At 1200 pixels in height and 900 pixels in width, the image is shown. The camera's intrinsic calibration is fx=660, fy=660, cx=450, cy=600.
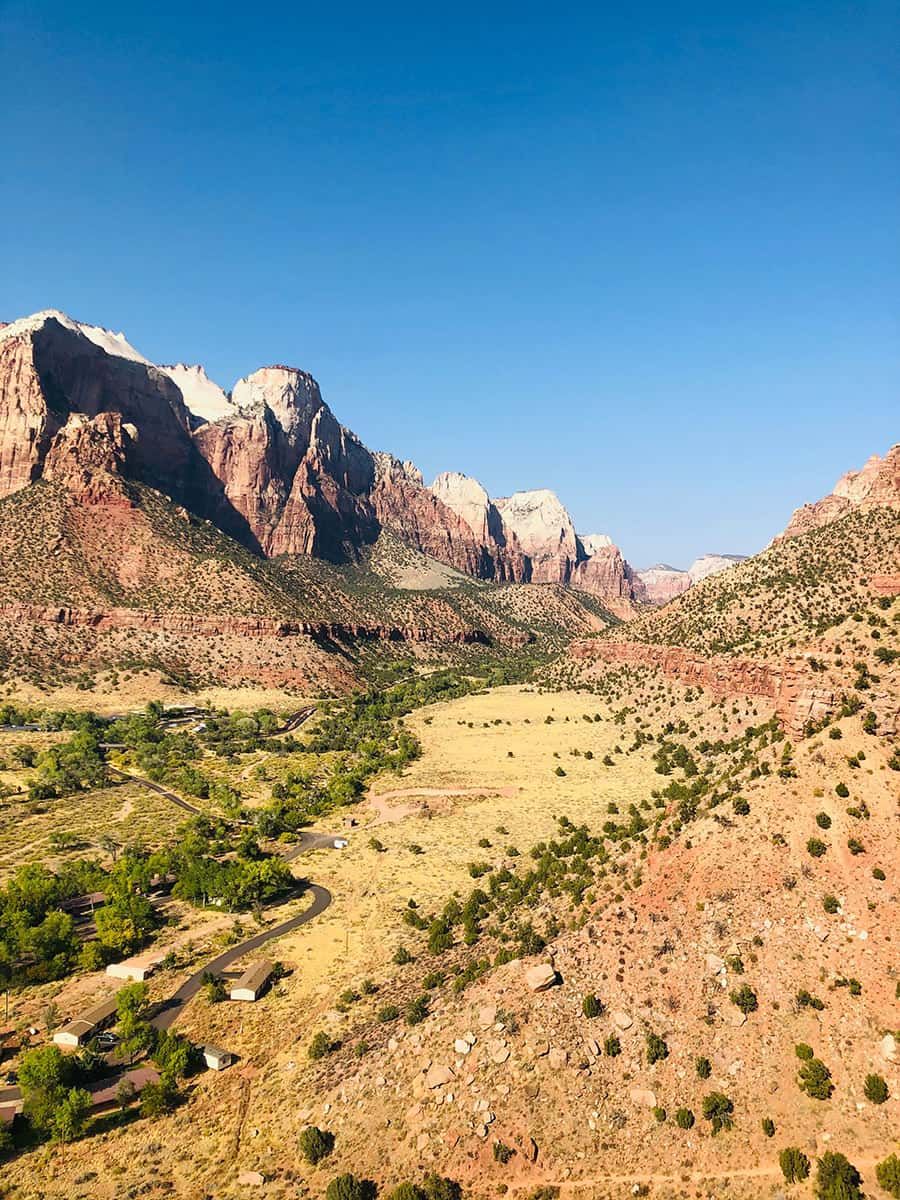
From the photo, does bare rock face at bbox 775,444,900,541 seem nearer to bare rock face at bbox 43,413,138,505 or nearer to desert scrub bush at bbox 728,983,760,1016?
desert scrub bush at bbox 728,983,760,1016

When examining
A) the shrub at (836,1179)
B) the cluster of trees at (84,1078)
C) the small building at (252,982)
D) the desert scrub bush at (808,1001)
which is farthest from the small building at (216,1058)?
the desert scrub bush at (808,1001)

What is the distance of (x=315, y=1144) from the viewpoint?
2839cm

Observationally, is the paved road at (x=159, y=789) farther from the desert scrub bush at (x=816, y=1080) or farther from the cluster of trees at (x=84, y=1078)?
the desert scrub bush at (x=816, y=1080)

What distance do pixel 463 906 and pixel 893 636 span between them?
4168 cm

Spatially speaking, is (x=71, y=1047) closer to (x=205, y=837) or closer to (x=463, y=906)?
(x=463, y=906)

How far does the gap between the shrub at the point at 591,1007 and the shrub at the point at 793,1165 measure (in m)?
8.64

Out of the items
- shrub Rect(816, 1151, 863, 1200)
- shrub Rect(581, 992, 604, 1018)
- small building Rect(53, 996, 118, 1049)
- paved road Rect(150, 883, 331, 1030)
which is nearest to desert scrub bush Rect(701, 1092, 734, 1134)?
shrub Rect(816, 1151, 863, 1200)

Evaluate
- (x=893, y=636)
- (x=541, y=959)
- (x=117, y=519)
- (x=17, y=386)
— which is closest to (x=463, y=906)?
(x=541, y=959)

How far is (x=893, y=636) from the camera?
54.9 m

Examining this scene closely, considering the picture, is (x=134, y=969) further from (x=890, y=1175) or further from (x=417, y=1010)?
(x=890, y=1175)

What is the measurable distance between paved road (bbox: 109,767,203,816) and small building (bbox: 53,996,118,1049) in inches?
1548

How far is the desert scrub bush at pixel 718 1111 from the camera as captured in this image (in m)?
26.6

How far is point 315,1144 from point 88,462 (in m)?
183

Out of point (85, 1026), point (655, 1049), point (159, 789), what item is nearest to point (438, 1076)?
point (655, 1049)
